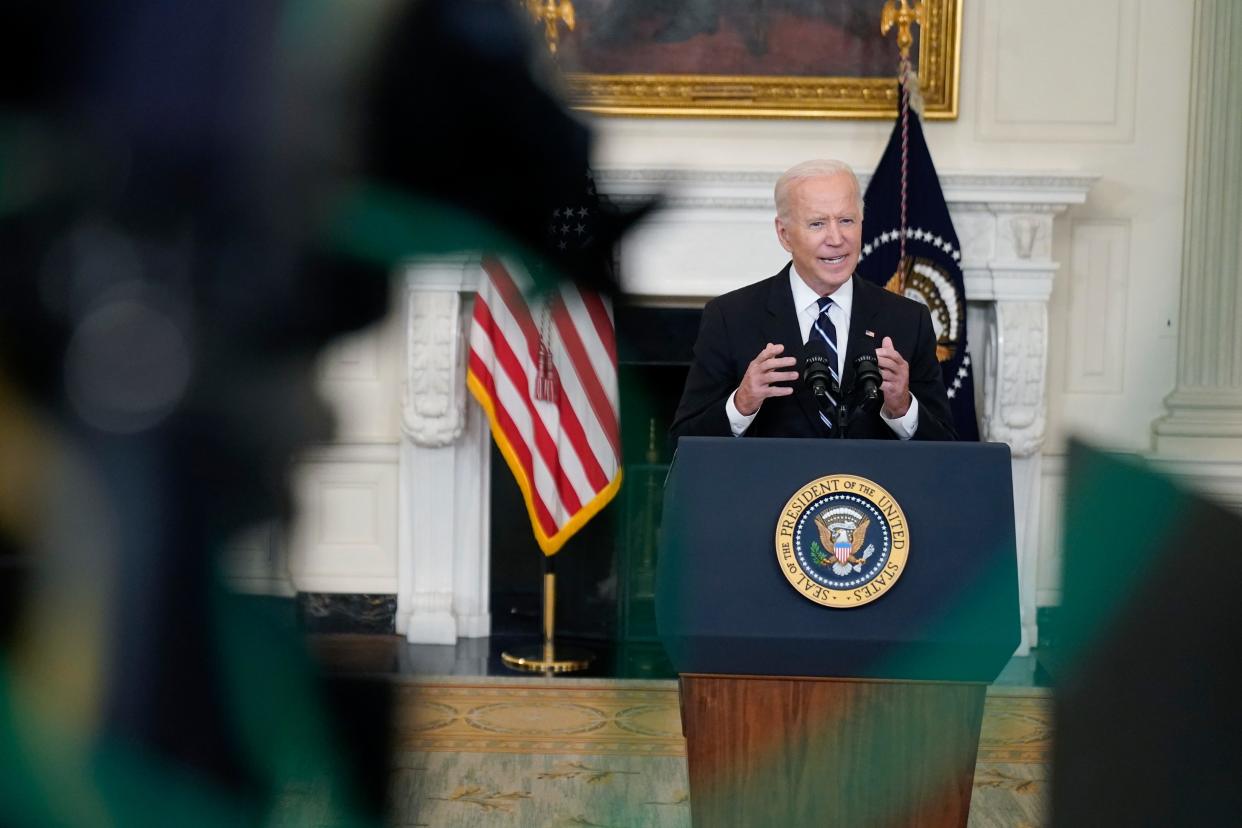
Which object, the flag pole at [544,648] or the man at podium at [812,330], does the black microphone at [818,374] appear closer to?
the man at podium at [812,330]

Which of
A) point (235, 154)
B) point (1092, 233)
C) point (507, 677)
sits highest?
point (1092, 233)

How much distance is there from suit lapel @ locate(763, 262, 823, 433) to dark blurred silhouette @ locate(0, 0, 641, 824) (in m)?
2.52

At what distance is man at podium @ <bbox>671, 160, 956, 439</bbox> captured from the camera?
2793 millimetres

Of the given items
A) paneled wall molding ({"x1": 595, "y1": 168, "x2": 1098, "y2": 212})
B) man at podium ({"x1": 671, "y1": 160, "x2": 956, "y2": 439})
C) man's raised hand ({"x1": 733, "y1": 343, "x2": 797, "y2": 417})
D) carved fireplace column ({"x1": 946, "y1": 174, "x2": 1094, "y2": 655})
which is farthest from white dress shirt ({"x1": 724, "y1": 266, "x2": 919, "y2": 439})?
carved fireplace column ({"x1": 946, "y1": 174, "x2": 1094, "y2": 655})

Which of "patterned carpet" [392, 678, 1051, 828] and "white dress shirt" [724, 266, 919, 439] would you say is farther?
"white dress shirt" [724, 266, 919, 439]

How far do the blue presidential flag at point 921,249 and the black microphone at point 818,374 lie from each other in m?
2.73

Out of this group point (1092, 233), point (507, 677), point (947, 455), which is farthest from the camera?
point (1092, 233)

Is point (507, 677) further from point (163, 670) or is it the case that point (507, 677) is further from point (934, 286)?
point (163, 670)

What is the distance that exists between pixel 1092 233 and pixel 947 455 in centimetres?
389

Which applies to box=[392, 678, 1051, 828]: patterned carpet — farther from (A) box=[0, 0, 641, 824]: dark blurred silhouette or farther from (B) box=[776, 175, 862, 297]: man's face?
(B) box=[776, 175, 862, 297]: man's face

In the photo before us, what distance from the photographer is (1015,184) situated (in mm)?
5422

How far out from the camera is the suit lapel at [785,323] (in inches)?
111

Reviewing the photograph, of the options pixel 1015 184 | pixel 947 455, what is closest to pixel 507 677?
pixel 1015 184

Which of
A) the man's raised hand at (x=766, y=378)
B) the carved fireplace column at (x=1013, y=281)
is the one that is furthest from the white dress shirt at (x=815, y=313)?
the carved fireplace column at (x=1013, y=281)
